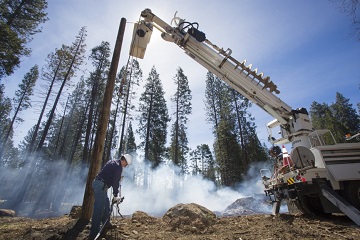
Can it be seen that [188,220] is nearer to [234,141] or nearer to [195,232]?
[195,232]

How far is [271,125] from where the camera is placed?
8758mm

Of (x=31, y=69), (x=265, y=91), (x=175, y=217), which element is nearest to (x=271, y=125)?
(x=265, y=91)

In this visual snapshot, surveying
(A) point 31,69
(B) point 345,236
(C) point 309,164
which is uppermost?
(A) point 31,69

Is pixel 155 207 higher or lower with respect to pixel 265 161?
lower

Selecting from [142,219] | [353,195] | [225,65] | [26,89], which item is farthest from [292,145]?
[26,89]

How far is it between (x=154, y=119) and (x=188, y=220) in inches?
957

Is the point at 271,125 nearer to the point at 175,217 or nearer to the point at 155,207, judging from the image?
the point at 175,217

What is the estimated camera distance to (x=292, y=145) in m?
7.55

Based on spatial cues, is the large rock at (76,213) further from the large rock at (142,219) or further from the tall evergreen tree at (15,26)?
the tall evergreen tree at (15,26)

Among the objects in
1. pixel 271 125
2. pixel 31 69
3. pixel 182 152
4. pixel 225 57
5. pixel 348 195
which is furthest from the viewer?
pixel 182 152

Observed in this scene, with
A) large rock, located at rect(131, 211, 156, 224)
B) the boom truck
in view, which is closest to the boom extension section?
the boom truck

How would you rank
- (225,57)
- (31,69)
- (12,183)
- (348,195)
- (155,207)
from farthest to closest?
(12,183) → (31,69) → (155,207) → (225,57) → (348,195)

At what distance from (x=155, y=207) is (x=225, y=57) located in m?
20.0

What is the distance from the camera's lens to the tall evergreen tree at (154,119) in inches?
1144
